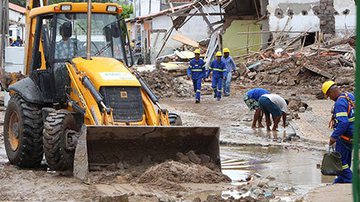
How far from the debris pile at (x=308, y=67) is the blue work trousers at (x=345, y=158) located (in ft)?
55.7

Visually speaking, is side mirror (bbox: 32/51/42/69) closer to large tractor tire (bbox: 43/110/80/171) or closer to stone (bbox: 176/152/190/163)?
large tractor tire (bbox: 43/110/80/171)

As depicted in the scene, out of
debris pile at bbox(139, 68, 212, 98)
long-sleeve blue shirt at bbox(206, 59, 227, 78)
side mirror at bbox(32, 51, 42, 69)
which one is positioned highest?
side mirror at bbox(32, 51, 42, 69)

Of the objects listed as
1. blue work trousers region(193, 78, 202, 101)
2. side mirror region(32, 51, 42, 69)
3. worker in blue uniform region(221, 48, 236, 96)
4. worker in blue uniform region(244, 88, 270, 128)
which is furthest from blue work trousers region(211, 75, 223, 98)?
side mirror region(32, 51, 42, 69)

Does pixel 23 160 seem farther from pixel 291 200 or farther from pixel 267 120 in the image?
pixel 267 120

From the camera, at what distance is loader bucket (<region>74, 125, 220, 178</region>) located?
1032 centimetres

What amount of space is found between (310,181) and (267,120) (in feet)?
20.8

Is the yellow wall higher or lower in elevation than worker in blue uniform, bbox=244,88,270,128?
higher

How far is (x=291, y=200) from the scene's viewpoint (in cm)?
901

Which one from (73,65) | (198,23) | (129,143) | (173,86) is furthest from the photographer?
(198,23)

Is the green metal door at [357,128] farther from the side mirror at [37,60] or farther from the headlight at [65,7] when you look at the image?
the side mirror at [37,60]

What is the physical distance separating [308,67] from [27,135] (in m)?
19.2

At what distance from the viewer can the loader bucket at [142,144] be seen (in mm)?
10320

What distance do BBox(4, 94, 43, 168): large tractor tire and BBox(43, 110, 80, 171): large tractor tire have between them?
2.70 ft

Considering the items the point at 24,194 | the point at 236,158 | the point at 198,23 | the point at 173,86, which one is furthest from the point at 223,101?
the point at 198,23
